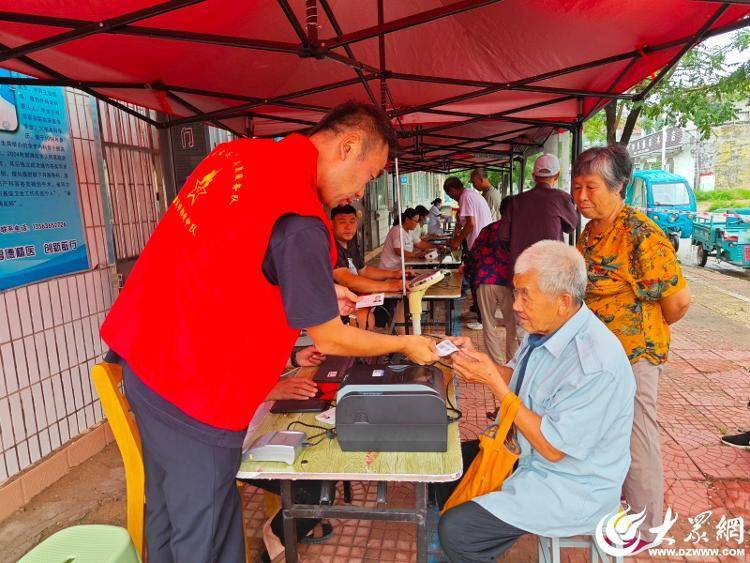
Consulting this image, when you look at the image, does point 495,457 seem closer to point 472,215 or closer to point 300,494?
point 300,494

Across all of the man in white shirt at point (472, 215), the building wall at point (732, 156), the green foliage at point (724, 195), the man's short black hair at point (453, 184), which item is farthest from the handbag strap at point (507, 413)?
the building wall at point (732, 156)

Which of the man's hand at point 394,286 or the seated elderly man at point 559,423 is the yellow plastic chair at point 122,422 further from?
the man's hand at point 394,286

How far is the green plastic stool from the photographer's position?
154cm

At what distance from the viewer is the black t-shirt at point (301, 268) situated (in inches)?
48.8

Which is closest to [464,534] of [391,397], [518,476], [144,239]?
[518,476]

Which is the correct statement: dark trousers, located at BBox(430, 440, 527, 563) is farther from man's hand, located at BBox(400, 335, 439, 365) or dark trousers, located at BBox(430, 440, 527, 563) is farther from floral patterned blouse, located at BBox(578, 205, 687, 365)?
floral patterned blouse, located at BBox(578, 205, 687, 365)

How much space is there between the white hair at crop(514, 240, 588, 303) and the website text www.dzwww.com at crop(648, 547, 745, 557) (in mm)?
1480

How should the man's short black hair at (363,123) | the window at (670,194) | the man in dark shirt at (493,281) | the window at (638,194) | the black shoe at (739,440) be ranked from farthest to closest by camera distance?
the window at (638,194), the window at (670,194), the man in dark shirt at (493,281), the black shoe at (739,440), the man's short black hair at (363,123)

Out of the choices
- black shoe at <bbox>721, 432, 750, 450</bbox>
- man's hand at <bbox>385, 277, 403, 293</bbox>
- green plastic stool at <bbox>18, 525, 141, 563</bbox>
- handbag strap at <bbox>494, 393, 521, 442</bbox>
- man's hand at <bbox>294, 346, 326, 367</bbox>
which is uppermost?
man's hand at <bbox>385, 277, 403, 293</bbox>

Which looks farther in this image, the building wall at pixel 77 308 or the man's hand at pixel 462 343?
the building wall at pixel 77 308

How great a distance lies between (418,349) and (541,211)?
8.53ft

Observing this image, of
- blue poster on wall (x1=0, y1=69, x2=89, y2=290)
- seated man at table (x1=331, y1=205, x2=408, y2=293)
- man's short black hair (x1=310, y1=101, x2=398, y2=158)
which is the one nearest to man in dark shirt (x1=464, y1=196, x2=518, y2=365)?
seated man at table (x1=331, y1=205, x2=408, y2=293)

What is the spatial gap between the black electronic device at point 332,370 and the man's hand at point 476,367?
2.05 ft

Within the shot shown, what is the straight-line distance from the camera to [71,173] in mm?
3266
